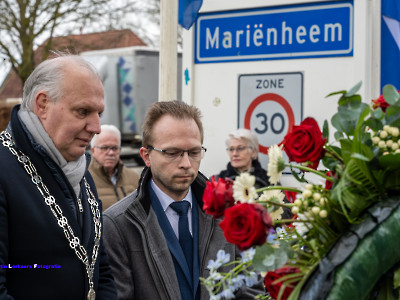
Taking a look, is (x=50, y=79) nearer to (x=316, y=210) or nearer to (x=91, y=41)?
(x=316, y=210)

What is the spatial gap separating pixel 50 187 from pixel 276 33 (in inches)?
117

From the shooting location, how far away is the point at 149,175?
2988 mm

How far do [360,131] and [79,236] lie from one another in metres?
1.18

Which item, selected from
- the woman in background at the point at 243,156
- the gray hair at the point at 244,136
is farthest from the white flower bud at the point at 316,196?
the gray hair at the point at 244,136

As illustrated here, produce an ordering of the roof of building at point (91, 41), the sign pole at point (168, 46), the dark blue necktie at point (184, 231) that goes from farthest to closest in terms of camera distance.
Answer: the roof of building at point (91, 41) → the sign pole at point (168, 46) → the dark blue necktie at point (184, 231)

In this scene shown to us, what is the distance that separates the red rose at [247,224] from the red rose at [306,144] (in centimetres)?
22

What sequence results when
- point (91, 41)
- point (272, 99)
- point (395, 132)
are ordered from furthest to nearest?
point (91, 41) → point (272, 99) → point (395, 132)

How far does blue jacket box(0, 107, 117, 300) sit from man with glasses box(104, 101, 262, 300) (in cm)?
34

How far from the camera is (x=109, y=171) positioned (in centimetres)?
652

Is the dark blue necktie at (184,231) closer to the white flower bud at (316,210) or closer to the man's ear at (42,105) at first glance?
the man's ear at (42,105)

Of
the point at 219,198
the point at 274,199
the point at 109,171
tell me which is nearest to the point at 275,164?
the point at 274,199

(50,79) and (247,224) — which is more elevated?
(50,79)

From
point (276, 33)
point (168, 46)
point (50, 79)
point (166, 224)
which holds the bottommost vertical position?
point (166, 224)

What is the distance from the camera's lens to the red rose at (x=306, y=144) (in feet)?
5.56
